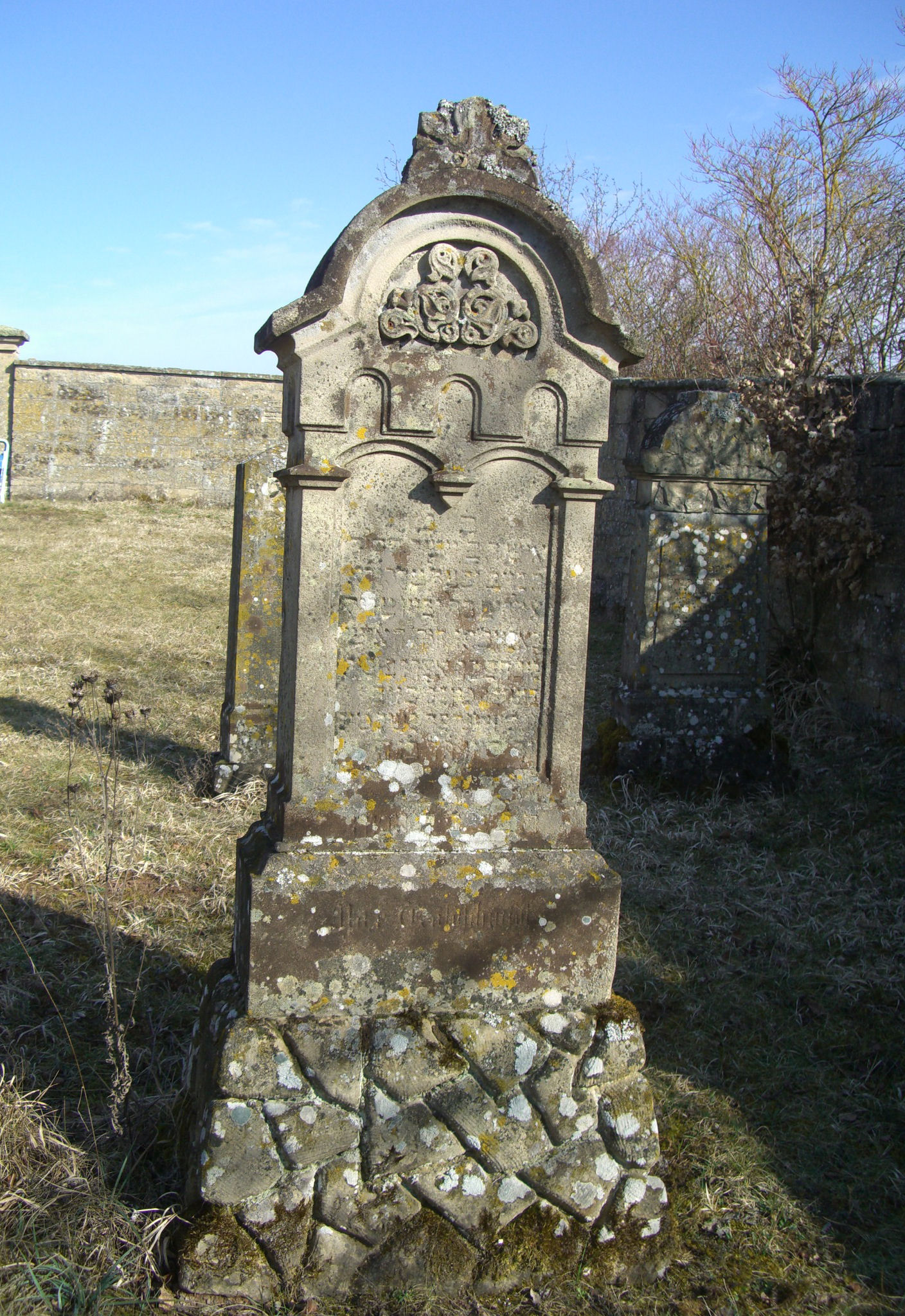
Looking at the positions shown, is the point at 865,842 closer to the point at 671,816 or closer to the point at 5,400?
the point at 671,816


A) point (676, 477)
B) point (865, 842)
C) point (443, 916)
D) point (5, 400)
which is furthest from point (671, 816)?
point (5, 400)

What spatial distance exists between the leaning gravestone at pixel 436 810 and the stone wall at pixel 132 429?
52.8ft

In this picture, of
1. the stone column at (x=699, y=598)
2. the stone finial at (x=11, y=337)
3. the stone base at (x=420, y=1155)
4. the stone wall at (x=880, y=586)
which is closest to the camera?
the stone base at (x=420, y=1155)

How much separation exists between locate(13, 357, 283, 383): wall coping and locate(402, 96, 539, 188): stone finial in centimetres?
1632

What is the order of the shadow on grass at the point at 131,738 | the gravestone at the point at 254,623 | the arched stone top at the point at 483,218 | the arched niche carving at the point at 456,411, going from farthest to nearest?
the shadow on grass at the point at 131,738 < the gravestone at the point at 254,623 < the arched niche carving at the point at 456,411 < the arched stone top at the point at 483,218

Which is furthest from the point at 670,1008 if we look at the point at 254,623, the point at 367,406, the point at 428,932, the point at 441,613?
the point at 254,623

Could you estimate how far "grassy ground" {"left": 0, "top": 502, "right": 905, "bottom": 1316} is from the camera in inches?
104

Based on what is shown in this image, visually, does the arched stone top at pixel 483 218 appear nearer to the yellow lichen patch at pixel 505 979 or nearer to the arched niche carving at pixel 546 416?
the arched niche carving at pixel 546 416

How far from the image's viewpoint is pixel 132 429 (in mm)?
18625

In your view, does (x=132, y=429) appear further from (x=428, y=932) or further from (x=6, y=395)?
(x=428, y=932)

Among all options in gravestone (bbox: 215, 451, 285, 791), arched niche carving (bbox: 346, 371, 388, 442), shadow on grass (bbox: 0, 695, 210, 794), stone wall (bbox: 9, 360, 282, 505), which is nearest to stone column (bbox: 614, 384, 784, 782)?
gravestone (bbox: 215, 451, 285, 791)

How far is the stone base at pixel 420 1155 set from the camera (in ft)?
8.49

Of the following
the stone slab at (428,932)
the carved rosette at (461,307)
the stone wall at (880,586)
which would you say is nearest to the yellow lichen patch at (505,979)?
the stone slab at (428,932)

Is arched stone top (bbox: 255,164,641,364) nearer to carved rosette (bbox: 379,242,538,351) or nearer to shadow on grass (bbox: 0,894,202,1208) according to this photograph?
carved rosette (bbox: 379,242,538,351)
